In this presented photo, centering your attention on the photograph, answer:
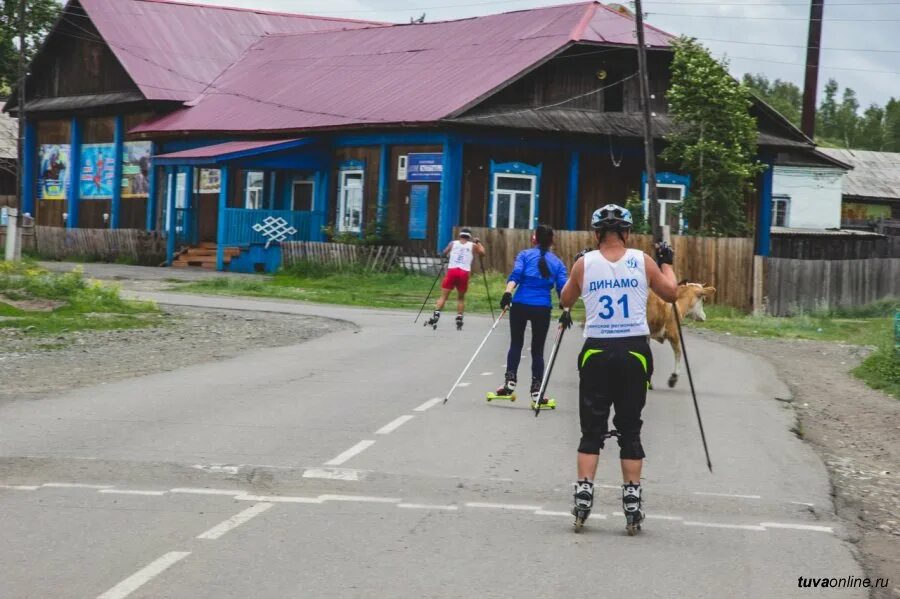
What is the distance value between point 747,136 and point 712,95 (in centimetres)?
178

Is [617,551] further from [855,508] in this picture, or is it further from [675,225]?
[675,225]

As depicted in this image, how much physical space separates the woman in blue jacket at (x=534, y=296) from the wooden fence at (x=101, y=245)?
34.4m

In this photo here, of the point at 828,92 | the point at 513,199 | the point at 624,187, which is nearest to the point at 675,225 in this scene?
the point at 624,187

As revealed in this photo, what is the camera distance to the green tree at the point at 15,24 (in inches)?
2491

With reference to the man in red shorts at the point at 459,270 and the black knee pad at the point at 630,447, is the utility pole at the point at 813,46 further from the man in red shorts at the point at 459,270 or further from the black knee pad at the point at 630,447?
the black knee pad at the point at 630,447

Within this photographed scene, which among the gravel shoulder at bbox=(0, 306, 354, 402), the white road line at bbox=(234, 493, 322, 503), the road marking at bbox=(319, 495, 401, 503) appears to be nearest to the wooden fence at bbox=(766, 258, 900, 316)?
the gravel shoulder at bbox=(0, 306, 354, 402)

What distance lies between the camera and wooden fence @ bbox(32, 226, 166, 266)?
158 feet

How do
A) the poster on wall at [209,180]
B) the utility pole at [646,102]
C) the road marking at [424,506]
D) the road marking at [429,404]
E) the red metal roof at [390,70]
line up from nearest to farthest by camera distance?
the road marking at [424,506] < the road marking at [429,404] < the utility pole at [646,102] < the red metal roof at [390,70] < the poster on wall at [209,180]

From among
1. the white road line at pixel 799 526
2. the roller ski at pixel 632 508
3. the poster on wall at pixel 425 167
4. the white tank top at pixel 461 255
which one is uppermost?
the poster on wall at pixel 425 167

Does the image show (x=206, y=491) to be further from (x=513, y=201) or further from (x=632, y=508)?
(x=513, y=201)

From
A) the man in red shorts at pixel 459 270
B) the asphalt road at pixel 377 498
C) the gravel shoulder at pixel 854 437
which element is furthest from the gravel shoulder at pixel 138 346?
the gravel shoulder at pixel 854 437

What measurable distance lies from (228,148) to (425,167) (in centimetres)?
663

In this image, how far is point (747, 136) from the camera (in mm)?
41094

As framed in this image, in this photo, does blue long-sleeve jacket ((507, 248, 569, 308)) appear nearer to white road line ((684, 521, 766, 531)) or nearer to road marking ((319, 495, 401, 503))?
road marking ((319, 495, 401, 503))
